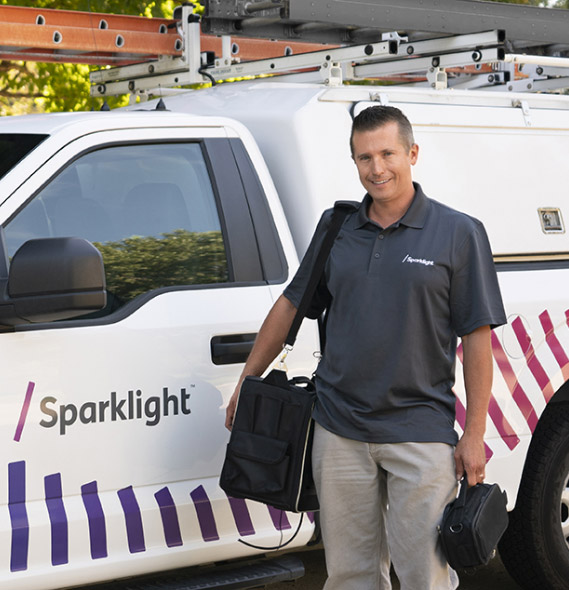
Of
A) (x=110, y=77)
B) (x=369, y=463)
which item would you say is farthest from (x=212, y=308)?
(x=110, y=77)

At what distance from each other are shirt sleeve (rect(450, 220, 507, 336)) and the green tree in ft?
15.9

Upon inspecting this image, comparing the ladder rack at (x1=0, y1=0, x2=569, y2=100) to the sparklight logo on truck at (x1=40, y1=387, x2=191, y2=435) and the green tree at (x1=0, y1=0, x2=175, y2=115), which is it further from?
the green tree at (x1=0, y1=0, x2=175, y2=115)

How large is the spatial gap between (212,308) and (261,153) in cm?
70

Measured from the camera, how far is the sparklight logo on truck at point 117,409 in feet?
10.9

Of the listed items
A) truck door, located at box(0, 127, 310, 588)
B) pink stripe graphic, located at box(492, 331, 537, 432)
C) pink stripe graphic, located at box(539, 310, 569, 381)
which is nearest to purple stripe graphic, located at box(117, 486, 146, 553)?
truck door, located at box(0, 127, 310, 588)

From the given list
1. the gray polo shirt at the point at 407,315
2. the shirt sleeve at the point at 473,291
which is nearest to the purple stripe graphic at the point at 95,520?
the gray polo shirt at the point at 407,315

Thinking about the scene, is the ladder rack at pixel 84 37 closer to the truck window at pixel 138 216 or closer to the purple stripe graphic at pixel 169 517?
the truck window at pixel 138 216

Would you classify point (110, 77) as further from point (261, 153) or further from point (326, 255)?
point (326, 255)

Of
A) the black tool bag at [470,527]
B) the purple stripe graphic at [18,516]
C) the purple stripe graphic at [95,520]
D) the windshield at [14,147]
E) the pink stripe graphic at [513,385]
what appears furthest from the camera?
the pink stripe graphic at [513,385]

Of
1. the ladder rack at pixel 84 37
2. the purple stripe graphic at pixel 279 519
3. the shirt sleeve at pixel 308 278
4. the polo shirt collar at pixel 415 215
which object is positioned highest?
the ladder rack at pixel 84 37

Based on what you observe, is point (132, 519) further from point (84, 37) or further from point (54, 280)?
point (84, 37)

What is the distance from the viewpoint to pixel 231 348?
3.65m

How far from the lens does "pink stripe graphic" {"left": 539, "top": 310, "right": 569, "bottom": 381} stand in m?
4.27

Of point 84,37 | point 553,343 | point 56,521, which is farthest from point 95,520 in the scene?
point 84,37
